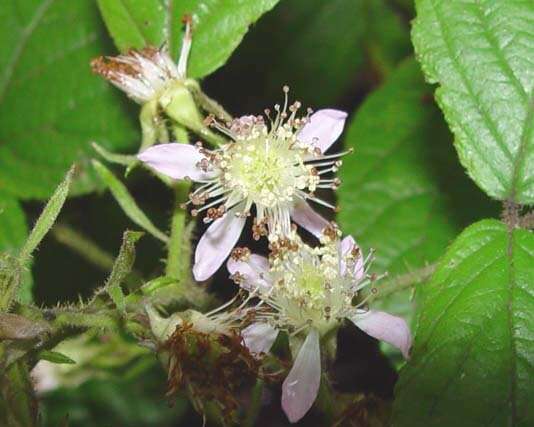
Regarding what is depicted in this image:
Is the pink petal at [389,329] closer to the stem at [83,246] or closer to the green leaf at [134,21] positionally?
the green leaf at [134,21]

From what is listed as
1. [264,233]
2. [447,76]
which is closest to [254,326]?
[264,233]

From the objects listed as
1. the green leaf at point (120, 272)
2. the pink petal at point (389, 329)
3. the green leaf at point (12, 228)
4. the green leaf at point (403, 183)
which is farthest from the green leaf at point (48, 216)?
the green leaf at point (403, 183)

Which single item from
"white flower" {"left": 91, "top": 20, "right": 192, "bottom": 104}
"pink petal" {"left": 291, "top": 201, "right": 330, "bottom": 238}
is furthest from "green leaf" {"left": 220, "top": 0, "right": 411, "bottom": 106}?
"pink petal" {"left": 291, "top": 201, "right": 330, "bottom": 238}

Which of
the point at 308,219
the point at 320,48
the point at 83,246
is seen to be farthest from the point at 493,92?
the point at 320,48

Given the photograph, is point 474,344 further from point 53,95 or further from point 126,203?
point 53,95

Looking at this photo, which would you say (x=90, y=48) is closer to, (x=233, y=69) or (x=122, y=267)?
(x=233, y=69)

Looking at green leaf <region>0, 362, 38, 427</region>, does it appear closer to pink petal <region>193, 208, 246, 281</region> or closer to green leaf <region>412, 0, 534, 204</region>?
pink petal <region>193, 208, 246, 281</region>
